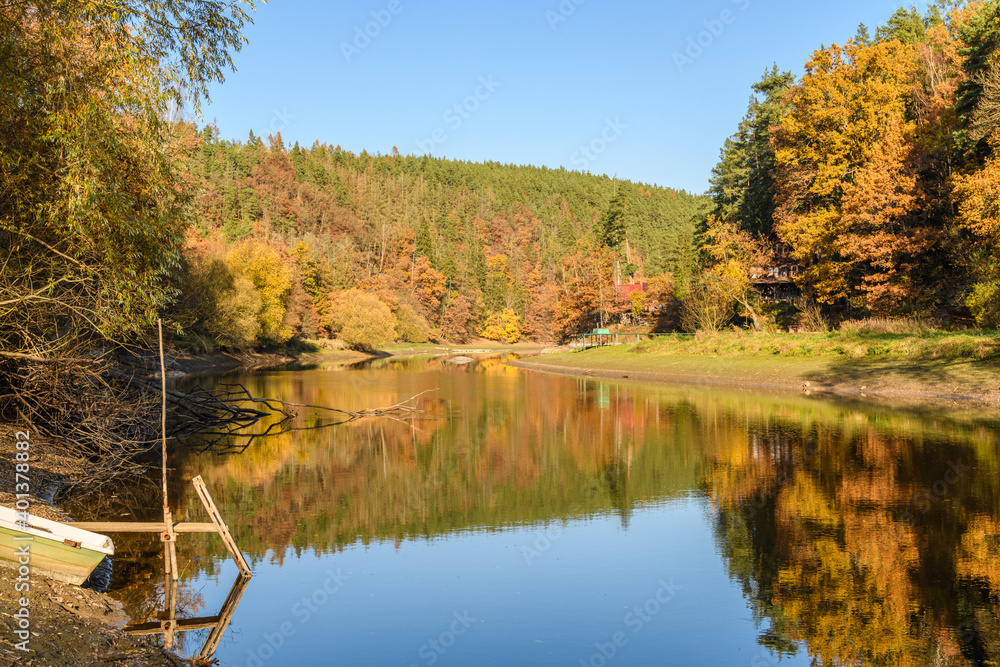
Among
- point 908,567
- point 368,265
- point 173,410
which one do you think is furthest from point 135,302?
point 368,265

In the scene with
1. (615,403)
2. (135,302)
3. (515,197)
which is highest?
(515,197)

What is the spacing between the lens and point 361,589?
10062mm

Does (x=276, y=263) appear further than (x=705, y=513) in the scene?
Yes

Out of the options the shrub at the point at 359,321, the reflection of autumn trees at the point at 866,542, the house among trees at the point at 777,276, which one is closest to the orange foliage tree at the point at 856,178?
the house among trees at the point at 777,276

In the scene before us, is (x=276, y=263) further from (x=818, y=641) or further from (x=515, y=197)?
(x=515, y=197)

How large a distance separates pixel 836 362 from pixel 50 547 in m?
37.1

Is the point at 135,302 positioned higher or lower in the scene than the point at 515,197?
lower

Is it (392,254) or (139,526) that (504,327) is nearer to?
(392,254)

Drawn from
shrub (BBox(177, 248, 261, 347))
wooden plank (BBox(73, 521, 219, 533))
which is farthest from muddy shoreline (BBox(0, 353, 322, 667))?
shrub (BBox(177, 248, 261, 347))

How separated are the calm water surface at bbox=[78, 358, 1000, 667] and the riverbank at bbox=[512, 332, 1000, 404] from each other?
9.23 metres

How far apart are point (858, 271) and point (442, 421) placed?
3405 centimetres

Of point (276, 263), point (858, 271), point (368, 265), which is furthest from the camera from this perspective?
point (368, 265)

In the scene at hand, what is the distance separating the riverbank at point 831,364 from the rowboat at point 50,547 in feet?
102

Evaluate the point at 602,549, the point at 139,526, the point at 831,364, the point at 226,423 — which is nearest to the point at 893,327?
the point at 831,364
